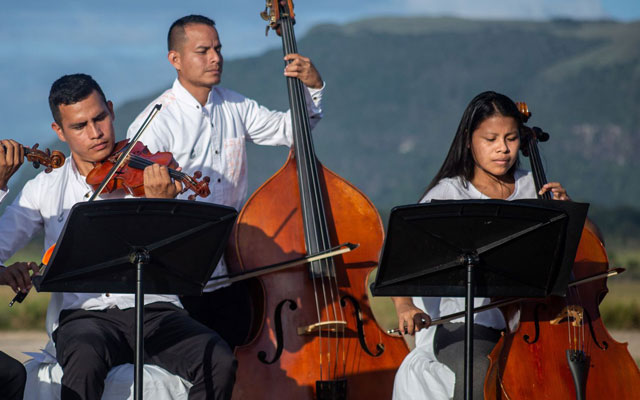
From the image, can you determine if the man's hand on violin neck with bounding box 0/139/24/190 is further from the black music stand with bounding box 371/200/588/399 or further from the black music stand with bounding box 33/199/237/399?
the black music stand with bounding box 371/200/588/399

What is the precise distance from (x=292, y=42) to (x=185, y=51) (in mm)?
492

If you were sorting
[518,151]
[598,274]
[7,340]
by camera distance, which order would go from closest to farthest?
[598,274] → [518,151] → [7,340]

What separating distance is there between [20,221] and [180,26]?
1187mm

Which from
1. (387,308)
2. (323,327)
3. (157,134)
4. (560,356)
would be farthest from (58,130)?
(387,308)

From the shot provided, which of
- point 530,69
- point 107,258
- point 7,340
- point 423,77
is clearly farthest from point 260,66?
point 107,258

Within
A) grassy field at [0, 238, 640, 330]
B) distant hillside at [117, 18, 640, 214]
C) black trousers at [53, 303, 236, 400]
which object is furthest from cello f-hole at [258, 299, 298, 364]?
distant hillside at [117, 18, 640, 214]

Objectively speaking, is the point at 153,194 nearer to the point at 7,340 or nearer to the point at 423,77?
the point at 7,340

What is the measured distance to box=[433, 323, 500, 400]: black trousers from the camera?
2.89 meters

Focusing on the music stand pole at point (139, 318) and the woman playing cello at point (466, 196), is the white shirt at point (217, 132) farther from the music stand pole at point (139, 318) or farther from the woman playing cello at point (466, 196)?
the music stand pole at point (139, 318)

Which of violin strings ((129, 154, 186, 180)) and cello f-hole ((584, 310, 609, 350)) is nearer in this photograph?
cello f-hole ((584, 310, 609, 350))

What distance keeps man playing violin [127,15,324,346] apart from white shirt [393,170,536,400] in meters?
0.76

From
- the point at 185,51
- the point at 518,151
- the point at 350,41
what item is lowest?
the point at 518,151

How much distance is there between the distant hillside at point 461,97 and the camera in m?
15.1

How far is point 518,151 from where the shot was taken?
327cm
